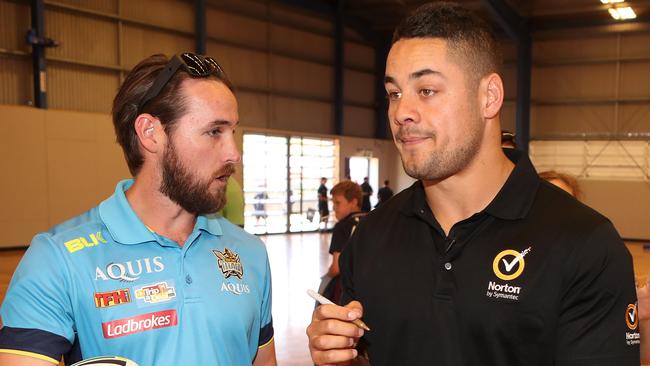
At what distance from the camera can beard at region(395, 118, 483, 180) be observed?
6.27 feet

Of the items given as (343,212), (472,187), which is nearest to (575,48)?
(343,212)

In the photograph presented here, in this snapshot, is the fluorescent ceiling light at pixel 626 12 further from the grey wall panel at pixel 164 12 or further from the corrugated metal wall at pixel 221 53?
the grey wall panel at pixel 164 12

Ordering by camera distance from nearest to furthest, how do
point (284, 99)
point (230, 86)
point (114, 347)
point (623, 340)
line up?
point (623, 340) → point (114, 347) → point (230, 86) → point (284, 99)

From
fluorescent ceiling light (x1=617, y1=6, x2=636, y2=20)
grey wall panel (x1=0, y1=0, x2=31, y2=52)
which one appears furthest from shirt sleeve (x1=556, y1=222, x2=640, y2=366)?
fluorescent ceiling light (x1=617, y1=6, x2=636, y2=20)

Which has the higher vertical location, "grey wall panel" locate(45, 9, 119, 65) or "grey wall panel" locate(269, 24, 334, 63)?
"grey wall panel" locate(269, 24, 334, 63)

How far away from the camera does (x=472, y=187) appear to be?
1.97m

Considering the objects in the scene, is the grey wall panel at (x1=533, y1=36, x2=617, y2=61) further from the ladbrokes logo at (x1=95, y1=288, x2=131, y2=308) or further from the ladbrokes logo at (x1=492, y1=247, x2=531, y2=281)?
the ladbrokes logo at (x1=95, y1=288, x2=131, y2=308)

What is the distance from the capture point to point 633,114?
21109 millimetres

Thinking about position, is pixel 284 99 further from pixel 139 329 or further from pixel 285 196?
pixel 139 329

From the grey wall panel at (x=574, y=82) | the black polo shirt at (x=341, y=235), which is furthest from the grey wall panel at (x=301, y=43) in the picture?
the black polo shirt at (x=341, y=235)

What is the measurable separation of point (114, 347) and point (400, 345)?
3.16 ft

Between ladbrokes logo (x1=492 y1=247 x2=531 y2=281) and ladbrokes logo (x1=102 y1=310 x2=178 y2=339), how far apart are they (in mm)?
1115

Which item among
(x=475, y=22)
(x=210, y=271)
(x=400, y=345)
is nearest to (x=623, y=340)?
(x=400, y=345)

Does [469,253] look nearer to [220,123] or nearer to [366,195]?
[220,123]
